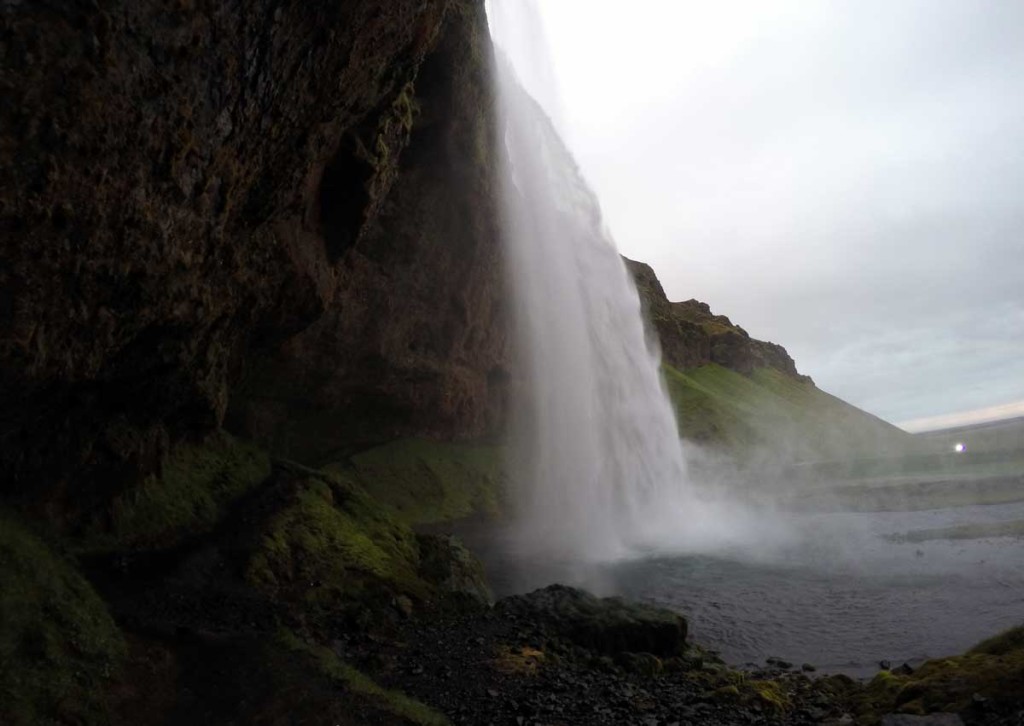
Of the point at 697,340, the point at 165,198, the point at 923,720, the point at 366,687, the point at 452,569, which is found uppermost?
the point at 697,340

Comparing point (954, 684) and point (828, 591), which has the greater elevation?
point (954, 684)

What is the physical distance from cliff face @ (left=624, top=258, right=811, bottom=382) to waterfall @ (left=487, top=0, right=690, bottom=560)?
5213 cm

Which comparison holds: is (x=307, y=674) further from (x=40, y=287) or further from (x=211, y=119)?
(x=211, y=119)

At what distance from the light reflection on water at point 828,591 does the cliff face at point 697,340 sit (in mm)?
70360

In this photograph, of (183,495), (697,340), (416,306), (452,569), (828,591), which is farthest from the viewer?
(697,340)

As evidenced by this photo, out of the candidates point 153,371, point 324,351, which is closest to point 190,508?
point 153,371

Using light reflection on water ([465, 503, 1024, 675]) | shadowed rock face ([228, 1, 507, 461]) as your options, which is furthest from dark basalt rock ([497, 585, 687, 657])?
shadowed rock face ([228, 1, 507, 461])

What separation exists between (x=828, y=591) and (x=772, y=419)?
9627 cm

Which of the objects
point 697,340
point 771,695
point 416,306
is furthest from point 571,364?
point 697,340

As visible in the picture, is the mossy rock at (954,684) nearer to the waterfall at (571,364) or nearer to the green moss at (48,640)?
the green moss at (48,640)

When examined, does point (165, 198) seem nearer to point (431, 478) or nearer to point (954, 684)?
point (954, 684)

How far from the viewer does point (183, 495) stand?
619 inches

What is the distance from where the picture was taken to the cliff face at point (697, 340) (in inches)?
4513

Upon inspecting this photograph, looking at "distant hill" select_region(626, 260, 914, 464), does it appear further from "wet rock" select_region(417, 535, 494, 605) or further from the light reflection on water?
"wet rock" select_region(417, 535, 494, 605)
